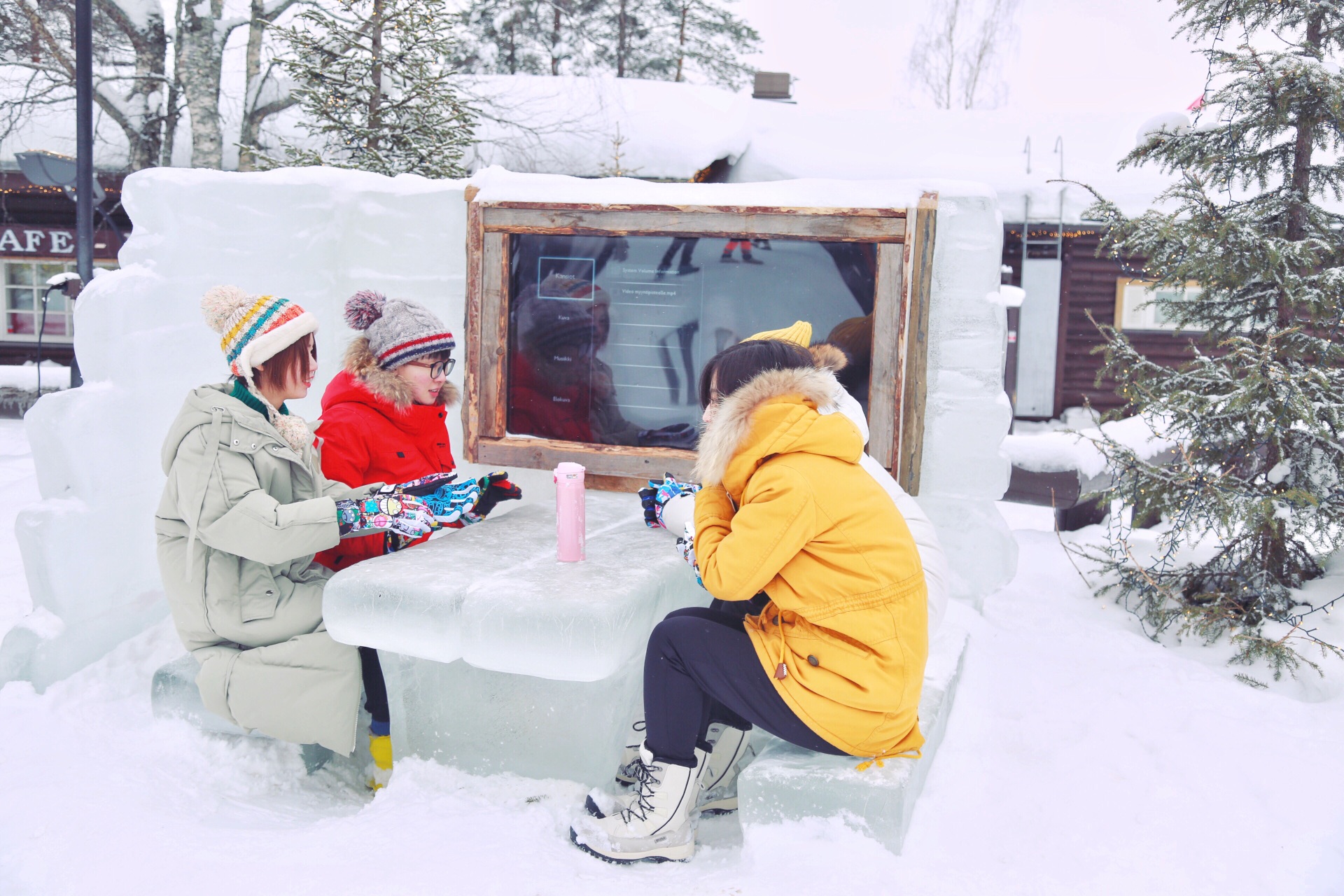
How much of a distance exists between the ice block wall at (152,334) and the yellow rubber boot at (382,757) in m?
1.11

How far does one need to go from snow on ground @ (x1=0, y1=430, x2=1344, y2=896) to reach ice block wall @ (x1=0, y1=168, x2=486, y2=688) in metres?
0.24

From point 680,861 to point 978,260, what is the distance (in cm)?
226

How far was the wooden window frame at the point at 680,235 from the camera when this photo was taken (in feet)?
10.7

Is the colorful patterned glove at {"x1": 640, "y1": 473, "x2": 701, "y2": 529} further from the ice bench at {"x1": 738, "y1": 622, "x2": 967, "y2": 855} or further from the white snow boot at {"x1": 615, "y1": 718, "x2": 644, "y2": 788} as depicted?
the ice bench at {"x1": 738, "y1": 622, "x2": 967, "y2": 855}

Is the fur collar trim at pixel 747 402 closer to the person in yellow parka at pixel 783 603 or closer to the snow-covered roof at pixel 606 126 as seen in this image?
the person in yellow parka at pixel 783 603

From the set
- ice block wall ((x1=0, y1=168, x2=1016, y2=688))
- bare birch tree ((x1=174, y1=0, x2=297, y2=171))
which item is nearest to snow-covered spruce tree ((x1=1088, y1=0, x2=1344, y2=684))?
ice block wall ((x1=0, y1=168, x2=1016, y2=688))

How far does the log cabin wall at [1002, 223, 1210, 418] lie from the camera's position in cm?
1133

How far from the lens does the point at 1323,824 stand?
2367mm

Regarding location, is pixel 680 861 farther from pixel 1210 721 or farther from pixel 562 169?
pixel 562 169

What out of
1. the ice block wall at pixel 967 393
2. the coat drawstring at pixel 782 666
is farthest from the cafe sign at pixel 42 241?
the coat drawstring at pixel 782 666

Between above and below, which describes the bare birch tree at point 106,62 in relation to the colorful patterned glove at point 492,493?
above

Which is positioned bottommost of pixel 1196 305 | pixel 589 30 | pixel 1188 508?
pixel 1188 508

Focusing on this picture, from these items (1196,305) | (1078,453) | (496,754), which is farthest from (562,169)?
(496,754)

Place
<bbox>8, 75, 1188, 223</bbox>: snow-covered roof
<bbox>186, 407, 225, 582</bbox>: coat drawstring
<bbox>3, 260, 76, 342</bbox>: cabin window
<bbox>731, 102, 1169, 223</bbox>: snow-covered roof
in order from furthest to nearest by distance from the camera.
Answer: <bbox>3, 260, 76, 342</bbox>: cabin window, <bbox>8, 75, 1188, 223</bbox>: snow-covered roof, <bbox>731, 102, 1169, 223</bbox>: snow-covered roof, <bbox>186, 407, 225, 582</bbox>: coat drawstring
